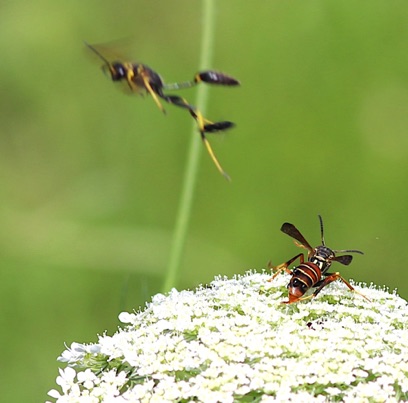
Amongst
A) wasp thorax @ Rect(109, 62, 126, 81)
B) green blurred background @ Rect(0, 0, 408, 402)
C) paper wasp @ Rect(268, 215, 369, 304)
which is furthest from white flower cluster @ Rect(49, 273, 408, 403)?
green blurred background @ Rect(0, 0, 408, 402)

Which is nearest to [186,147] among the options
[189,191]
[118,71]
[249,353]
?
[189,191]

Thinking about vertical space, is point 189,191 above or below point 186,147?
below

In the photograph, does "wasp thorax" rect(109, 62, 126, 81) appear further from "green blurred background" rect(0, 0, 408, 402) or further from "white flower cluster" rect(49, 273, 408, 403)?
"green blurred background" rect(0, 0, 408, 402)

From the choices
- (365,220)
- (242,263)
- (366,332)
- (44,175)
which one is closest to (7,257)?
(44,175)

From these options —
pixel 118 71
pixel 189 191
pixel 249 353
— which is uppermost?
pixel 189 191

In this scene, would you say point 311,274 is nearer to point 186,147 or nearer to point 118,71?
point 118,71
